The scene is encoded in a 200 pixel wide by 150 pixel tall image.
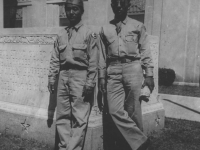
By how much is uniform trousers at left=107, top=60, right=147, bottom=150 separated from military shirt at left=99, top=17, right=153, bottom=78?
4.9 inches

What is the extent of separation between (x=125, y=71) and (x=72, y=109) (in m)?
1.00

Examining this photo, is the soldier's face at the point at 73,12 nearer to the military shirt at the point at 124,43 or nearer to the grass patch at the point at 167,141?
the military shirt at the point at 124,43

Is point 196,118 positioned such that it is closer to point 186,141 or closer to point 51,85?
point 186,141

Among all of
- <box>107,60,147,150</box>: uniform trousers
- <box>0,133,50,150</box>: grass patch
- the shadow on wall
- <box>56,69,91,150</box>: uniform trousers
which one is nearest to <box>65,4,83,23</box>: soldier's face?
<box>56,69,91,150</box>: uniform trousers

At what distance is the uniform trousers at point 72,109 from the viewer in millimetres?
4234

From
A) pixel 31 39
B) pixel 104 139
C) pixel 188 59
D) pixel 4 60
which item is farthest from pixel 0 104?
pixel 188 59

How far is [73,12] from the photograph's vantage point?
427 cm

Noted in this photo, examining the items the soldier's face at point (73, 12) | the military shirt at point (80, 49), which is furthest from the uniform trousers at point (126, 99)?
the soldier's face at point (73, 12)

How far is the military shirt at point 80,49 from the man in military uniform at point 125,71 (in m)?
0.16

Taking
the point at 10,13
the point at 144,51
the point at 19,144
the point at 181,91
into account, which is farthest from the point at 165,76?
the point at 10,13

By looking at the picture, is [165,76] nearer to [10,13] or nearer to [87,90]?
[87,90]

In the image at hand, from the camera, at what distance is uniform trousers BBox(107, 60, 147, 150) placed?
429 centimetres

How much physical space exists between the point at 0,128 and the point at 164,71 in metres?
8.48

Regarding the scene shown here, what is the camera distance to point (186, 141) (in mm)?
5465
